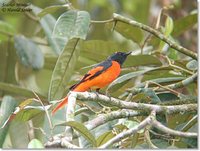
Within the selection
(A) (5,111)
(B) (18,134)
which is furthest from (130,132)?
(B) (18,134)

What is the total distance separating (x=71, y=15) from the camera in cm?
289

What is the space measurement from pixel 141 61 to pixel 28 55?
0.84m

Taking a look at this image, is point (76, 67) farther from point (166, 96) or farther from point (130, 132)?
point (130, 132)

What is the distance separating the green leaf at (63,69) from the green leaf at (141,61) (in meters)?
0.49

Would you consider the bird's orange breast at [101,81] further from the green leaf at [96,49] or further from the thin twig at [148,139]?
the green leaf at [96,49]

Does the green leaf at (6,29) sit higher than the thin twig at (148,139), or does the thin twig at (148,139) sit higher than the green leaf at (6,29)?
the green leaf at (6,29)

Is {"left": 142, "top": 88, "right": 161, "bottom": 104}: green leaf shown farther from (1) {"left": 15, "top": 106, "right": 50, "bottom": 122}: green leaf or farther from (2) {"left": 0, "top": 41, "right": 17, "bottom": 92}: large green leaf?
(2) {"left": 0, "top": 41, "right": 17, "bottom": 92}: large green leaf

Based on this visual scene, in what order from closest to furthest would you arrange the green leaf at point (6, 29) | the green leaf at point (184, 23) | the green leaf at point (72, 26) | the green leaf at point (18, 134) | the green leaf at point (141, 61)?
the green leaf at point (72, 26) → the green leaf at point (18, 134) → the green leaf at point (141, 61) → the green leaf at point (184, 23) → the green leaf at point (6, 29)

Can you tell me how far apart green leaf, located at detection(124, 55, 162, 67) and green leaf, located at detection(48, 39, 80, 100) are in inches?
19.2

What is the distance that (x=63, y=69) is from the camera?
2.92m

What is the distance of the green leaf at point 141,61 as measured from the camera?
3.32 m

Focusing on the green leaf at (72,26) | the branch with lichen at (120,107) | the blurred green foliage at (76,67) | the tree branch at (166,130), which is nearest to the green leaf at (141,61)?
the blurred green foliage at (76,67)

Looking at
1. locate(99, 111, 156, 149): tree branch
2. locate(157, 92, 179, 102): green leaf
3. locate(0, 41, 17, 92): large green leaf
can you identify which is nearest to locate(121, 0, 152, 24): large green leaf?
locate(0, 41, 17, 92): large green leaf

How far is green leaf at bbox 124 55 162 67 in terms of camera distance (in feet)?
10.9
